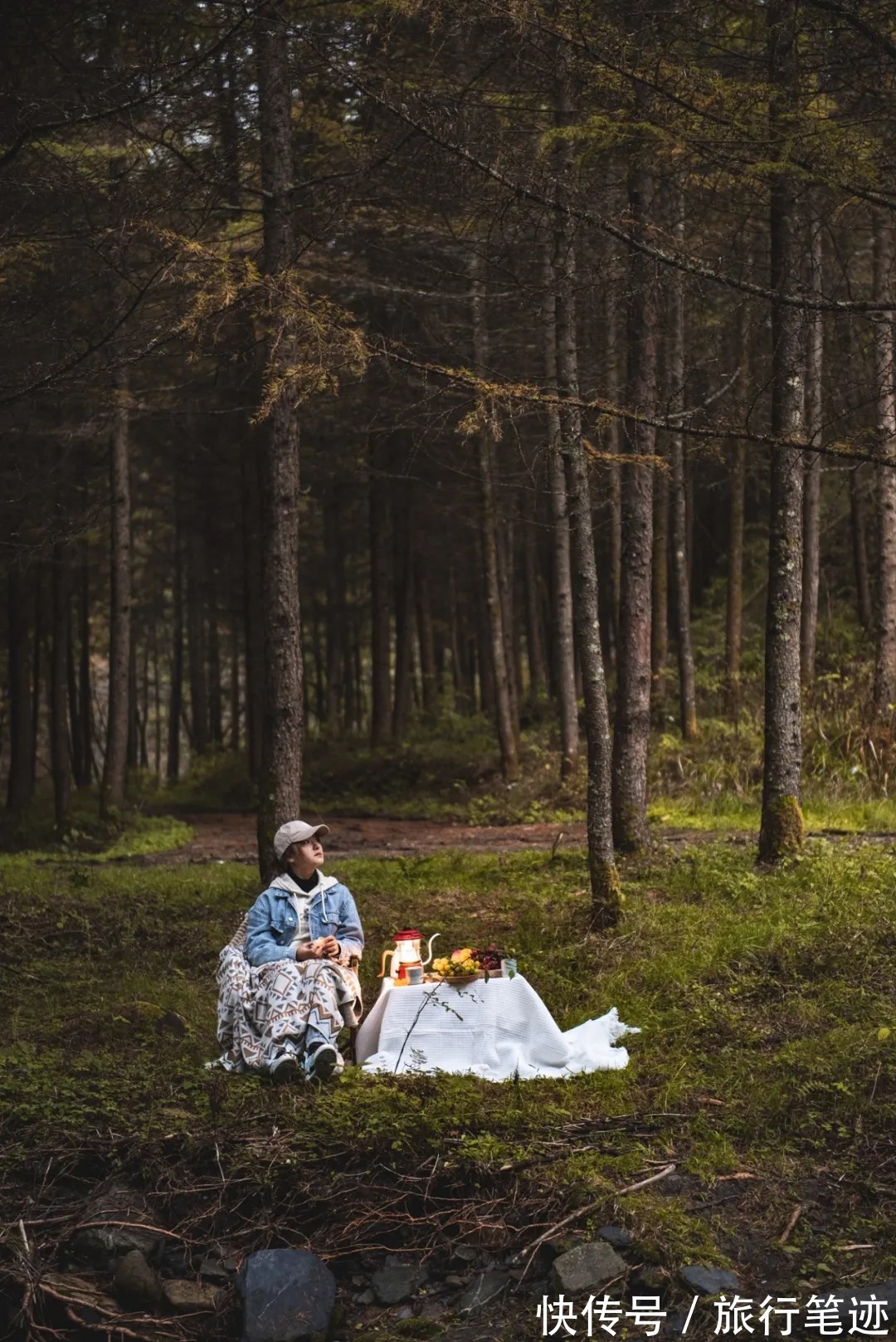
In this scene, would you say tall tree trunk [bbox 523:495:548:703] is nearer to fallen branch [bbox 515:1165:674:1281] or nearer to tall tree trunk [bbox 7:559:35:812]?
tall tree trunk [bbox 7:559:35:812]

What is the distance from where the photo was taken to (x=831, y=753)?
15.6m

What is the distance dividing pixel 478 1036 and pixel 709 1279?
254 cm

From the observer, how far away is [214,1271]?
18.2 feet

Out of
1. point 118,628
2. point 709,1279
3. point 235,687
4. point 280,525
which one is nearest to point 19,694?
point 118,628

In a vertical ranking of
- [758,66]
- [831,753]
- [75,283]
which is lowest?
[831,753]

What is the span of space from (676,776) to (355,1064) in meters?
10.3

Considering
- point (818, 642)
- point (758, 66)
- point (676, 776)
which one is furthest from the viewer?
point (818, 642)

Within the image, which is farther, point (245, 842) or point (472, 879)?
point (245, 842)

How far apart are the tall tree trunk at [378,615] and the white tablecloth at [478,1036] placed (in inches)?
641

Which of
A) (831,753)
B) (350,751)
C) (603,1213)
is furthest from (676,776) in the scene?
(603,1213)

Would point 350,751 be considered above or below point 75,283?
below

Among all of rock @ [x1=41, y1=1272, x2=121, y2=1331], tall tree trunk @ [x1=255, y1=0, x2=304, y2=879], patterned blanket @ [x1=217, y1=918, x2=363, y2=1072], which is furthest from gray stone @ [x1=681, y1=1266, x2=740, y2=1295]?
tall tree trunk @ [x1=255, y1=0, x2=304, y2=879]

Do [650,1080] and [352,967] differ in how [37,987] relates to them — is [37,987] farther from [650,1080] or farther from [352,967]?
[650,1080]

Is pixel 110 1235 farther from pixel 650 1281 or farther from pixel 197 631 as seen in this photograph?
pixel 197 631
